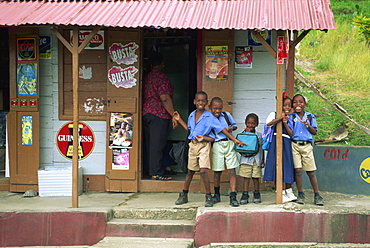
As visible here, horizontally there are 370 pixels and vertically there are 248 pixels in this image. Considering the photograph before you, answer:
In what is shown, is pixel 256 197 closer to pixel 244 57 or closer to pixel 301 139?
pixel 301 139

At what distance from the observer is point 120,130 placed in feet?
24.3

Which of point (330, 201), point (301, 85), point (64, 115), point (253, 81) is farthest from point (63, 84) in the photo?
point (301, 85)

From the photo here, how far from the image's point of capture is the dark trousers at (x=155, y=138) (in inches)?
299

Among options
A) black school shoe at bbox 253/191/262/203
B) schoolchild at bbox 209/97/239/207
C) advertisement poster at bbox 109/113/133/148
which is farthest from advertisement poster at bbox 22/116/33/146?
black school shoe at bbox 253/191/262/203

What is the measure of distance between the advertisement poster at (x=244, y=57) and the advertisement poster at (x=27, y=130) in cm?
327

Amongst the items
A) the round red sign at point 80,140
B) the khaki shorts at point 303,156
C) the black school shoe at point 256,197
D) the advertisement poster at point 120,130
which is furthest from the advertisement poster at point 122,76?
the khaki shorts at point 303,156

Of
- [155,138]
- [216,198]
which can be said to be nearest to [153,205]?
[216,198]

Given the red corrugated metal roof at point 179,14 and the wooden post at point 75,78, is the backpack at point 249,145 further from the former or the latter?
the wooden post at point 75,78

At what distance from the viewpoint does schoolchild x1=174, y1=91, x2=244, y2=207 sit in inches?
254

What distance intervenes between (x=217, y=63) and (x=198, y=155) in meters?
1.48

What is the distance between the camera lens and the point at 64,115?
24.9 feet

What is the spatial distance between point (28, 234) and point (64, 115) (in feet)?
6.55

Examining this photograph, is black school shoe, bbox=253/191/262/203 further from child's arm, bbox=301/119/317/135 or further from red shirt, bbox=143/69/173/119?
red shirt, bbox=143/69/173/119

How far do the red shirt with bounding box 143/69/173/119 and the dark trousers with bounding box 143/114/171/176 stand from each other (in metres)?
0.09
